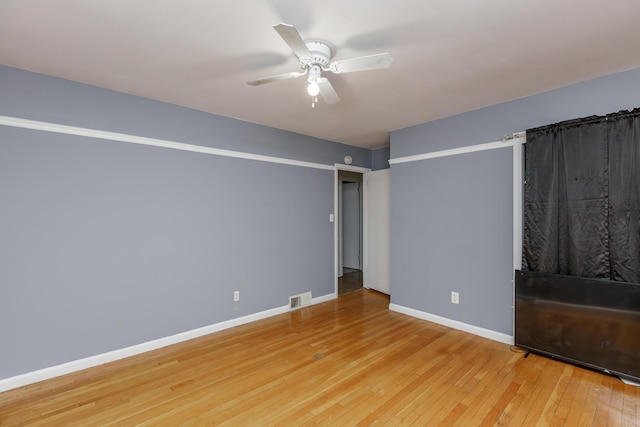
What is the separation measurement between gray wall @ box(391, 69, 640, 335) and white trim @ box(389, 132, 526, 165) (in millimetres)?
47

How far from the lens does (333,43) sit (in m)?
1.94

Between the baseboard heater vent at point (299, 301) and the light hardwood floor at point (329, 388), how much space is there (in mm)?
861

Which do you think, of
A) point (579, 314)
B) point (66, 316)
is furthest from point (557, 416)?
point (66, 316)

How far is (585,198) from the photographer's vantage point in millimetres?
2459

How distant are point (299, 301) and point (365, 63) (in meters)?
3.22

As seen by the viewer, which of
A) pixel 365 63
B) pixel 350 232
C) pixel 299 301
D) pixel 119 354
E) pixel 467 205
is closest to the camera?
pixel 365 63

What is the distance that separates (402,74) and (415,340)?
265 centimetres

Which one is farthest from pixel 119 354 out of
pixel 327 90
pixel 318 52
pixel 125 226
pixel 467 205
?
pixel 467 205

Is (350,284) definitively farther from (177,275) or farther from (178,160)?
(178,160)

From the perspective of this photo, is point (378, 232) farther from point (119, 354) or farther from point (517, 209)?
point (119, 354)

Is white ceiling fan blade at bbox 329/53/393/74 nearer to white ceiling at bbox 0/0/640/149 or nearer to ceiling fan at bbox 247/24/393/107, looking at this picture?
ceiling fan at bbox 247/24/393/107

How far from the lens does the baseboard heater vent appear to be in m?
3.99

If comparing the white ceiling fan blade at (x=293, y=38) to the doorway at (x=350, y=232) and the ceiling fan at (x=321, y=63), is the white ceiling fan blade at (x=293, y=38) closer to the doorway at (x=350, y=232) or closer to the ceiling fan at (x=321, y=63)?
the ceiling fan at (x=321, y=63)

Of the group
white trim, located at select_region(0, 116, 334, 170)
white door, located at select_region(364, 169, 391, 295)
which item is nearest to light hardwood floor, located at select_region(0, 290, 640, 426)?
white door, located at select_region(364, 169, 391, 295)
